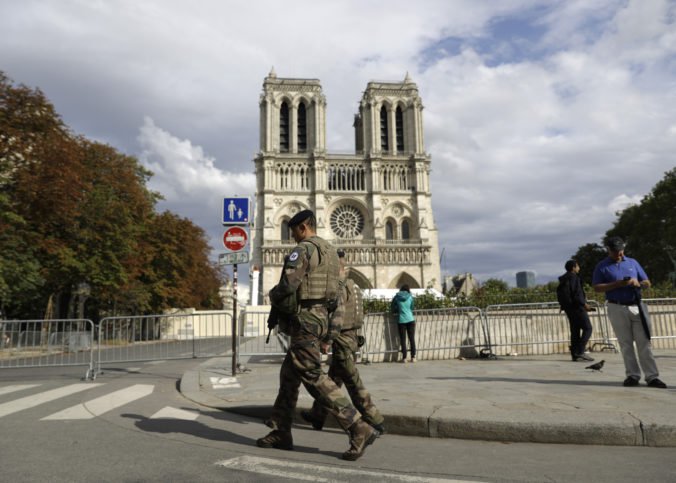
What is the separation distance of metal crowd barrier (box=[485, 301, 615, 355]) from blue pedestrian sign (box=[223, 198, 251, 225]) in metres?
5.03

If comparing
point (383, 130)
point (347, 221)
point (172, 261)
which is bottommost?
point (172, 261)

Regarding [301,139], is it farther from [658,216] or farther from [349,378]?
[349,378]

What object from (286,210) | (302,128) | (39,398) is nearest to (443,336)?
(39,398)

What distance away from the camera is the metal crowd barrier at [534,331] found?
9.98 meters

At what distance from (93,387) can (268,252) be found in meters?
44.5

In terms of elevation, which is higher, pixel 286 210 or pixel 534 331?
pixel 286 210

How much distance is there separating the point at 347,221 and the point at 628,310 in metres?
49.8

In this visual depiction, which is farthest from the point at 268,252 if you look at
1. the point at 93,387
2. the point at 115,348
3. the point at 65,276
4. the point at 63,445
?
the point at 63,445

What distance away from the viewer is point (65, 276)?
67.0ft

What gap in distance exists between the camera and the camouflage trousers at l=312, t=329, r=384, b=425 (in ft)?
13.1

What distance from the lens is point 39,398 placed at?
249 inches

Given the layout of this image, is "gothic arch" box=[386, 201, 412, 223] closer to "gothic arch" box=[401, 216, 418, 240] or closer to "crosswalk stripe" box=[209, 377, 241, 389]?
"gothic arch" box=[401, 216, 418, 240]

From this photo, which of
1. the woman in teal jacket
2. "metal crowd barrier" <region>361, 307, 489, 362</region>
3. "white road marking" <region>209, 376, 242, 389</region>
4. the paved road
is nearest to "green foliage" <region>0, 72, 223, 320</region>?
"white road marking" <region>209, 376, 242, 389</region>

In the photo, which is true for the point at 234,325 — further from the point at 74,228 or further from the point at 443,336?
the point at 74,228
